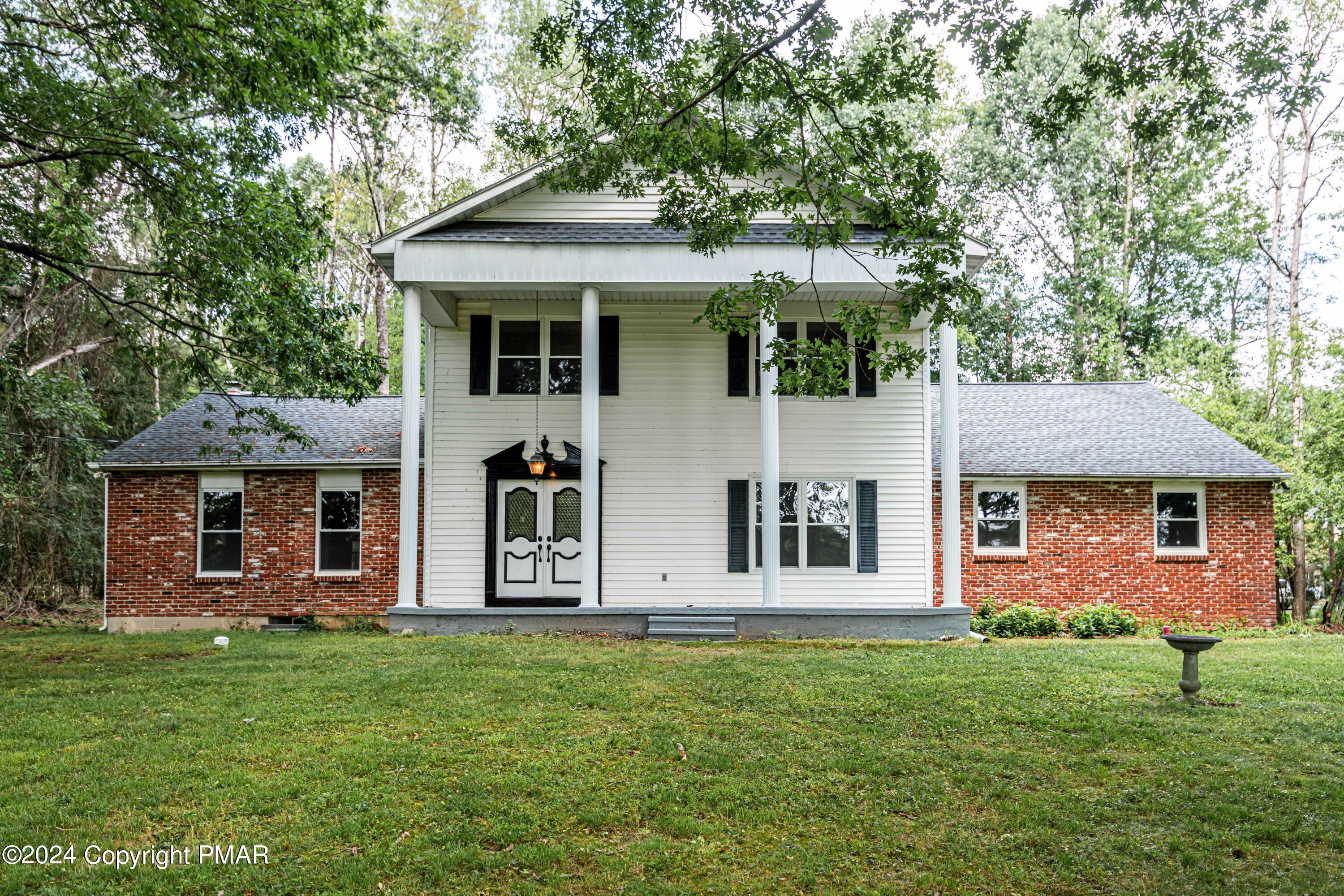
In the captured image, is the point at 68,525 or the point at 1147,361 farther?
the point at 1147,361

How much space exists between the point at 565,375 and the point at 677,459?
231 centimetres

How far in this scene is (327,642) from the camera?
1212 cm

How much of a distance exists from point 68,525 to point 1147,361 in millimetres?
25949

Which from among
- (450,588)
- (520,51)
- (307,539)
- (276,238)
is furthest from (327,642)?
(520,51)

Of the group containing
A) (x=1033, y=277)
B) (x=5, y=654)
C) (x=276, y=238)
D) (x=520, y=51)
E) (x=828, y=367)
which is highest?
(x=520, y=51)

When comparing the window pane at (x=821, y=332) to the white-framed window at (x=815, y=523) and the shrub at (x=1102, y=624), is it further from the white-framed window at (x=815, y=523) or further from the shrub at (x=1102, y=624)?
the shrub at (x=1102, y=624)

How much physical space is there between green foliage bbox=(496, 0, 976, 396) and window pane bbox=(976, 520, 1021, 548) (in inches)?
360

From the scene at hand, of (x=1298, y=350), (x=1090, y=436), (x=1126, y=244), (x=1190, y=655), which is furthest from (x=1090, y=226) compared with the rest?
(x=1190, y=655)

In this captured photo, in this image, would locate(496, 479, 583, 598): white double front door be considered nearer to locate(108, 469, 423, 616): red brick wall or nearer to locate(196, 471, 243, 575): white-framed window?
locate(108, 469, 423, 616): red brick wall

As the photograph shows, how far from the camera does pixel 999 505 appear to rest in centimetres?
1603

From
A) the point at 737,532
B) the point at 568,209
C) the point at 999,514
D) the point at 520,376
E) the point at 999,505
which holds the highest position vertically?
the point at 568,209

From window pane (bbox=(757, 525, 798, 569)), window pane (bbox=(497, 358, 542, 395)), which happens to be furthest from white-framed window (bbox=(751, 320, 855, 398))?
window pane (bbox=(497, 358, 542, 395))

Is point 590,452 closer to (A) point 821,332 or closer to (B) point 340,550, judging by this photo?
(A) point 821,332

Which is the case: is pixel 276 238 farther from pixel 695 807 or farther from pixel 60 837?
pixel 695 807
